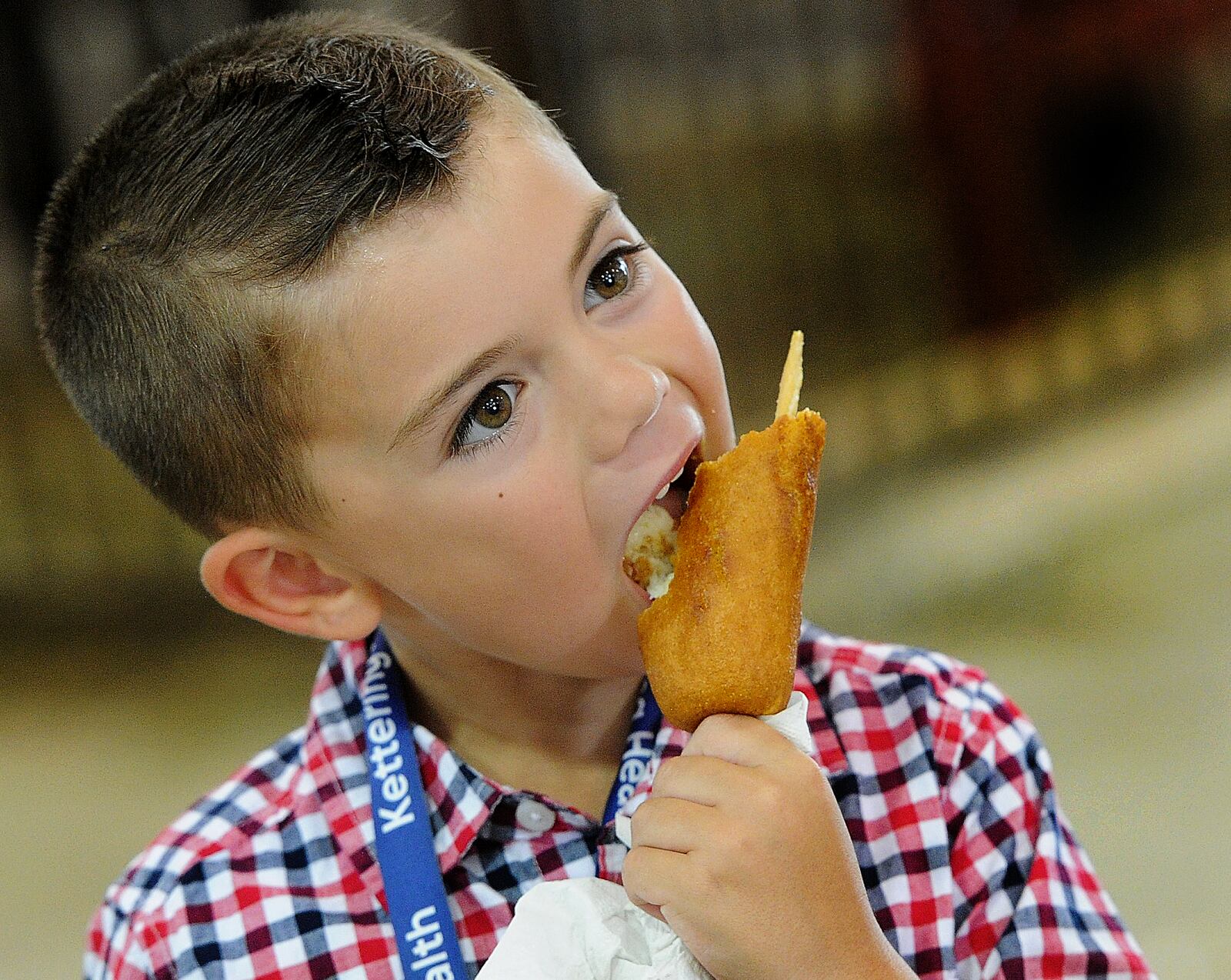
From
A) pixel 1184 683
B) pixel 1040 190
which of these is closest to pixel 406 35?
pixel 1184 683

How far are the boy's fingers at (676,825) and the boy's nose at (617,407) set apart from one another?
0.23 m

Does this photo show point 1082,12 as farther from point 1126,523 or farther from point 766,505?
point 766,505

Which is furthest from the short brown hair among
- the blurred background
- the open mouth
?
the blurred background

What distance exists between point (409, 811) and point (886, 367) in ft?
9.65

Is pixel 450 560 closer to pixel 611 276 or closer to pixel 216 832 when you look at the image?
pixel 611 276

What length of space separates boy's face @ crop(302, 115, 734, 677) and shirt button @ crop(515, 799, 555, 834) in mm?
120

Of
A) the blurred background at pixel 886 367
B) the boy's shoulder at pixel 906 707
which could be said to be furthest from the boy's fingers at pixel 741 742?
the blurred background at pixel 886 367

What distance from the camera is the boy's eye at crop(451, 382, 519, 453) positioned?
3.18 ft

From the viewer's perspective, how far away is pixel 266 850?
3.66 feet

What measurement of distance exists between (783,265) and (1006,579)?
1.26 metres

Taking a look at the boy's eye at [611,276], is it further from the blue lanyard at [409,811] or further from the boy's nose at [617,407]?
the blue lanyard at [409,811]

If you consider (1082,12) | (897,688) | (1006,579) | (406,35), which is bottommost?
(897,688)

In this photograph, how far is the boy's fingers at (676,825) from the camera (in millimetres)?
885

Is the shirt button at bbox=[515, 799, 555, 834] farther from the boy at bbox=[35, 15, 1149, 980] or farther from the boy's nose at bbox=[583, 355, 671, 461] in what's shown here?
the boy's nose at bbox=[583, 355, 671, 461]
